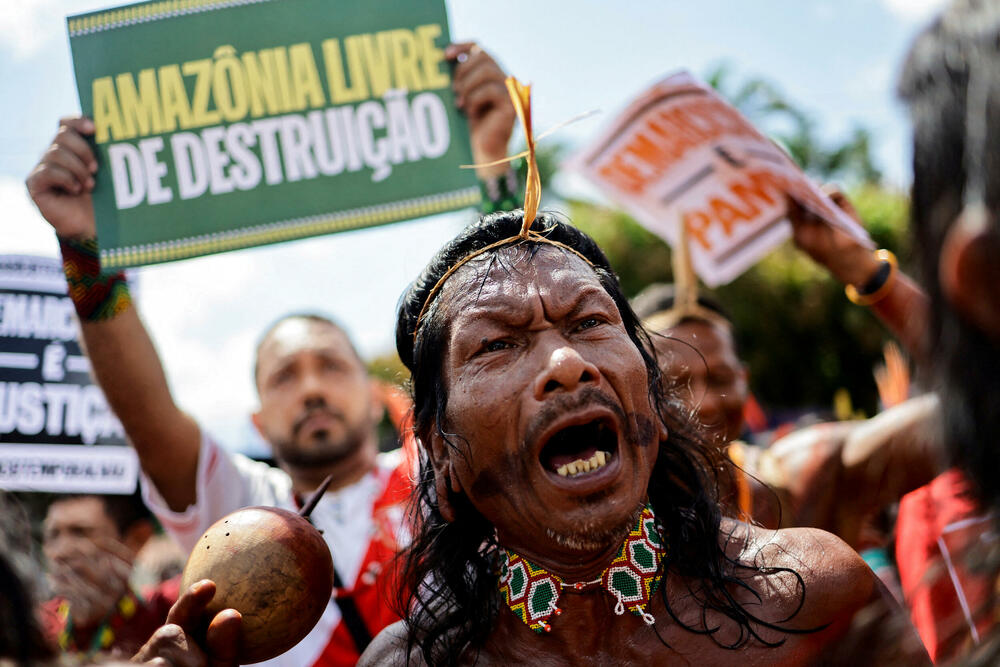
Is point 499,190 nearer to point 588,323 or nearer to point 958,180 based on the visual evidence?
point 588,323

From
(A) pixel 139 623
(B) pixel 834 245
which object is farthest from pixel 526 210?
(A) pixel 139 623

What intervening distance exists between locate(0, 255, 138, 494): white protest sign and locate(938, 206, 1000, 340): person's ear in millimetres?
3425

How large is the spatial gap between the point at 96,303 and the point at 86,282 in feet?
0.26

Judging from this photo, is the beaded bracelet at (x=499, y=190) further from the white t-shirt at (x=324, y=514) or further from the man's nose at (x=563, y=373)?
the man's nose at (x=563, y=373)

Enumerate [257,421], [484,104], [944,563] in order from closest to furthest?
[944,563]
[484,104]
[257,421]

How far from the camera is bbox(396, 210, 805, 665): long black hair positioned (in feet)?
7.04

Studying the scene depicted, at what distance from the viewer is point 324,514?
3.73 metres

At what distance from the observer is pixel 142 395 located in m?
3.21

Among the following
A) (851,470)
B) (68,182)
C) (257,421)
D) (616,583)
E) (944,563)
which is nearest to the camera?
(944,563)

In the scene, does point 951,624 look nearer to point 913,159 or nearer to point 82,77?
point 913,159

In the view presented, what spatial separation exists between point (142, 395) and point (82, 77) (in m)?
1.11

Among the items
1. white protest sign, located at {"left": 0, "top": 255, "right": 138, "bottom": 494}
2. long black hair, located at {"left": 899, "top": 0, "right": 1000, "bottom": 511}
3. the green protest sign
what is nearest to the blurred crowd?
long black hair, located at {"left": 899, "top": 0, "right": 1000, "bottom": 511}

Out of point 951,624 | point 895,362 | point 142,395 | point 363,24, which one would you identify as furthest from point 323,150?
point 895,362

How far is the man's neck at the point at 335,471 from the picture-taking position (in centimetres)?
385
